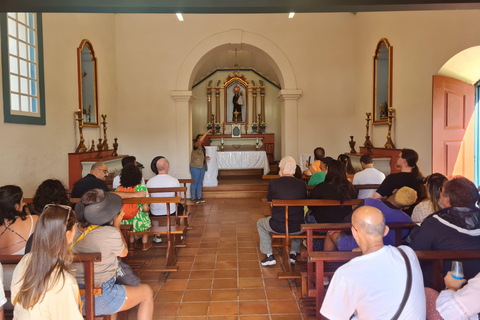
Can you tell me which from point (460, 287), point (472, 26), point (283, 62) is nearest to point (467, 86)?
point (472, 26)

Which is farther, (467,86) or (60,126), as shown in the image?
(60,126)

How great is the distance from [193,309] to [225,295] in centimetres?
40

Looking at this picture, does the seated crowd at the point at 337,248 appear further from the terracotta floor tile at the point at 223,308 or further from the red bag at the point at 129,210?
the red bag at the point at 129,210

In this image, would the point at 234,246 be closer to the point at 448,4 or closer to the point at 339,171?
the point at 339,171

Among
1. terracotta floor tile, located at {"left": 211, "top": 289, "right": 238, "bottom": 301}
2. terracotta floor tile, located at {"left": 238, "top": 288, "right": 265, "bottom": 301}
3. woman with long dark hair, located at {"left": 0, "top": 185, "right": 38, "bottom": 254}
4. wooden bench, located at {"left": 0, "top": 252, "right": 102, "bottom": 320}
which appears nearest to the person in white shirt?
terracotta floor tile, located at {"left": 211, "top": 289, "right": 238, "bottom": 301}

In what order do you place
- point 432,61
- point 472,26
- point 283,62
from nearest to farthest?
point 472,26 → point 432,61 → point 283,62

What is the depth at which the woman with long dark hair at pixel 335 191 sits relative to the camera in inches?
156

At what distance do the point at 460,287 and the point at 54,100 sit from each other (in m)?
6.34

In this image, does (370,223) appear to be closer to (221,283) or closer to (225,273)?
(221,283)

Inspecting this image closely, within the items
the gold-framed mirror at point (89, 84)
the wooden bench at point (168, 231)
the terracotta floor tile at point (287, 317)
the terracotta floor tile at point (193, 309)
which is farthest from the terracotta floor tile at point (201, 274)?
the gold-framed mirror at point (89, 84)

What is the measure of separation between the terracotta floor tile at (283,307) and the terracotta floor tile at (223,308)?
316mm

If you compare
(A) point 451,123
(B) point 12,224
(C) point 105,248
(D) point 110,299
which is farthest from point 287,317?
(A) point 451,123

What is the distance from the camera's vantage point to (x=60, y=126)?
6.66 metres

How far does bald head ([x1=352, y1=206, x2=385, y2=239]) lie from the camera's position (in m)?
1.91
